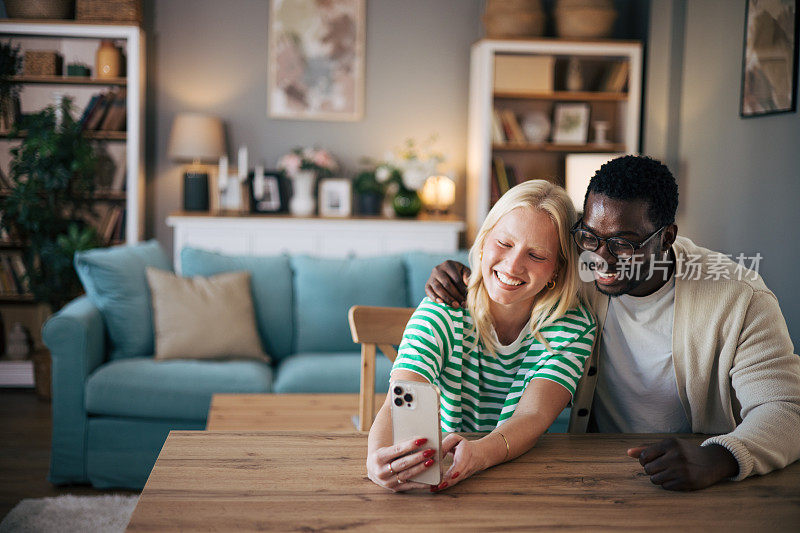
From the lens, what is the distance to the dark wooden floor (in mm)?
2850

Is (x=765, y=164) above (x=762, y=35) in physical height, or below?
below

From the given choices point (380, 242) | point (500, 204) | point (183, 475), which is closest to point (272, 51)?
point (380, 242)

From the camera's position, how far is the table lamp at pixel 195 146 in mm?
4695

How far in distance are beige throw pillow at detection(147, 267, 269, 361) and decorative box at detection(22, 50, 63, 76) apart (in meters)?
2.02

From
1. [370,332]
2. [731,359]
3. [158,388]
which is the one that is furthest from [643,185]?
[158,388]

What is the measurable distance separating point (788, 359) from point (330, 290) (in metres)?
2.35

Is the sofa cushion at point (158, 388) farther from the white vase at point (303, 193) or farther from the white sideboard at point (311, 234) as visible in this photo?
the white vase at point (303, 193)

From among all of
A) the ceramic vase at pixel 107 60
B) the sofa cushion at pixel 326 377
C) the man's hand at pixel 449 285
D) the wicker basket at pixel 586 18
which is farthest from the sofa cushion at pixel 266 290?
the wicker basket at pixel 586 18

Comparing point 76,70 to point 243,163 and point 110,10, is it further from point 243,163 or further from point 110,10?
point 243,163

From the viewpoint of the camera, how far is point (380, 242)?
4.70 meters

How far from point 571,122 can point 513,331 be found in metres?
3.75

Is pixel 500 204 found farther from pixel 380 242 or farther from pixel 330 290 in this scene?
pixel 380 242

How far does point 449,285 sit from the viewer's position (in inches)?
61.9

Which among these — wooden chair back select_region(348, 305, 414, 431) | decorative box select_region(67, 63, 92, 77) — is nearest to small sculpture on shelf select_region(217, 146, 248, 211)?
decorative box select_region(67, 63, 92, 77)
